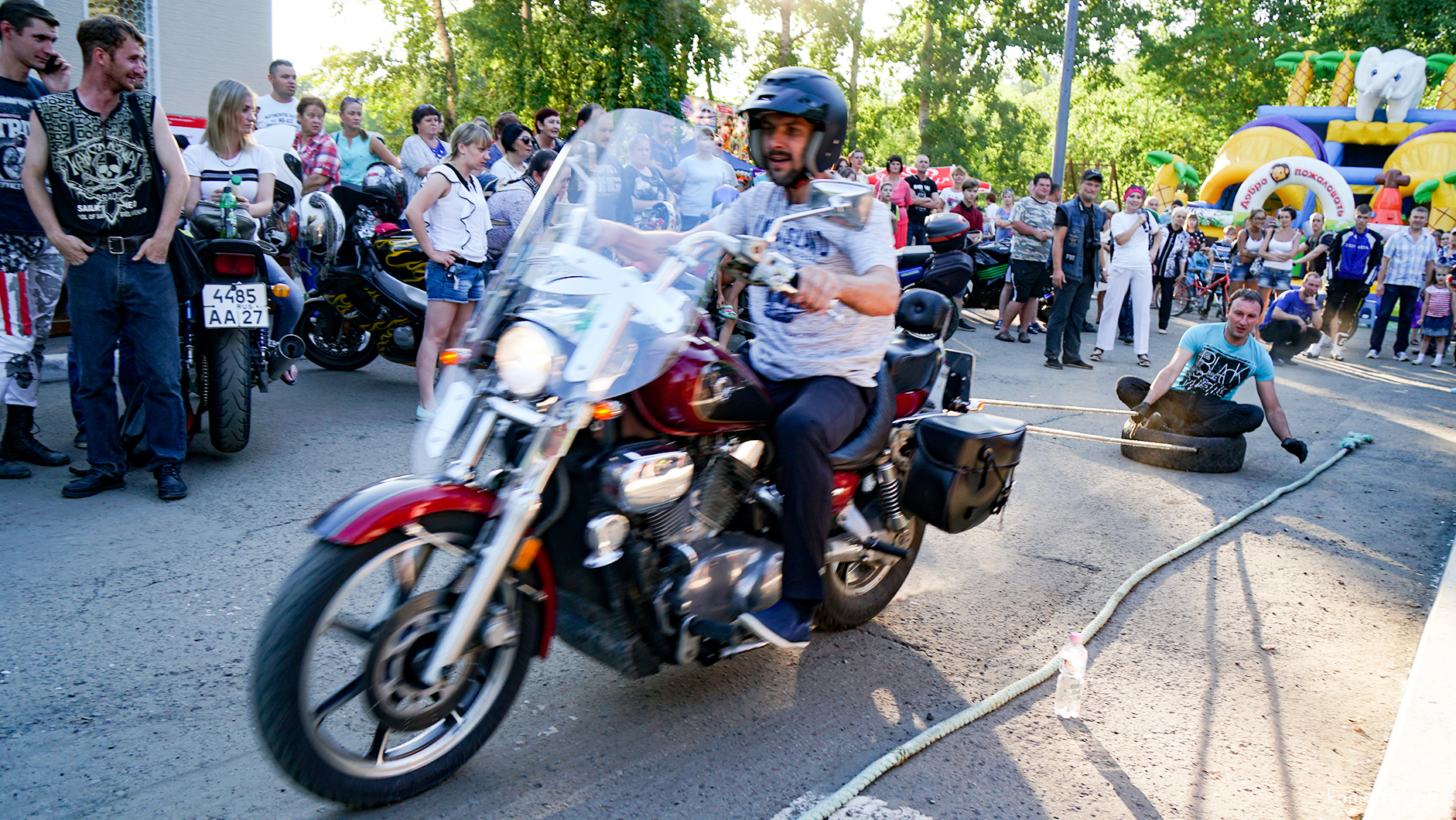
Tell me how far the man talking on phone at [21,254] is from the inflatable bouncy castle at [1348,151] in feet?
72.5

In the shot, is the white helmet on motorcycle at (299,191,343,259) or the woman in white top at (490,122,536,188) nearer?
the white helmet on motorcycle at (299,191,343,259)

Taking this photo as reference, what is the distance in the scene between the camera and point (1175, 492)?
634 centimetres

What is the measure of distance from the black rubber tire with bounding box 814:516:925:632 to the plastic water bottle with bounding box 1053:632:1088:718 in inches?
29.6

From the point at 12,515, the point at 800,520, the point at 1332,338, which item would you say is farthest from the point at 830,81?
the point at 1332,338

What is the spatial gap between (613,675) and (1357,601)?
340cm

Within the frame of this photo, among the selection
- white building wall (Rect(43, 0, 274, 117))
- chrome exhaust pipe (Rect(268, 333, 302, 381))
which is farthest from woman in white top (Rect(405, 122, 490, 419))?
white building wall (Rect(43, 0, 274, 117))

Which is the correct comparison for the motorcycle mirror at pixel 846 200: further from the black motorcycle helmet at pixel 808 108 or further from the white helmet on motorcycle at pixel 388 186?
the white helmet on motorcycle at pixel 388 186

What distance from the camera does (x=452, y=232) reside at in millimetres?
6312

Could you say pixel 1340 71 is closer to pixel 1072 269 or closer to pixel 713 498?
pixel 1072 269

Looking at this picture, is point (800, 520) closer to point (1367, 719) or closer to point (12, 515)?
point (1367, 719)

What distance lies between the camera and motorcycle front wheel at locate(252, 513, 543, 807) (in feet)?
7.60

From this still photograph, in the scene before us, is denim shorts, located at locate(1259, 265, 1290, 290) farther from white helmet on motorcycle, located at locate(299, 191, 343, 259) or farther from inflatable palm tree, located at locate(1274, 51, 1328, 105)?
inflatable palm tree, located at locate(1274, 51, 1328, 105)

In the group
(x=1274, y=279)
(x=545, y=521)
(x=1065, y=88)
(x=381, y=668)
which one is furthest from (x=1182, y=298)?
(x=381, y=668)

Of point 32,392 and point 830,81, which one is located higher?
point 830,81
